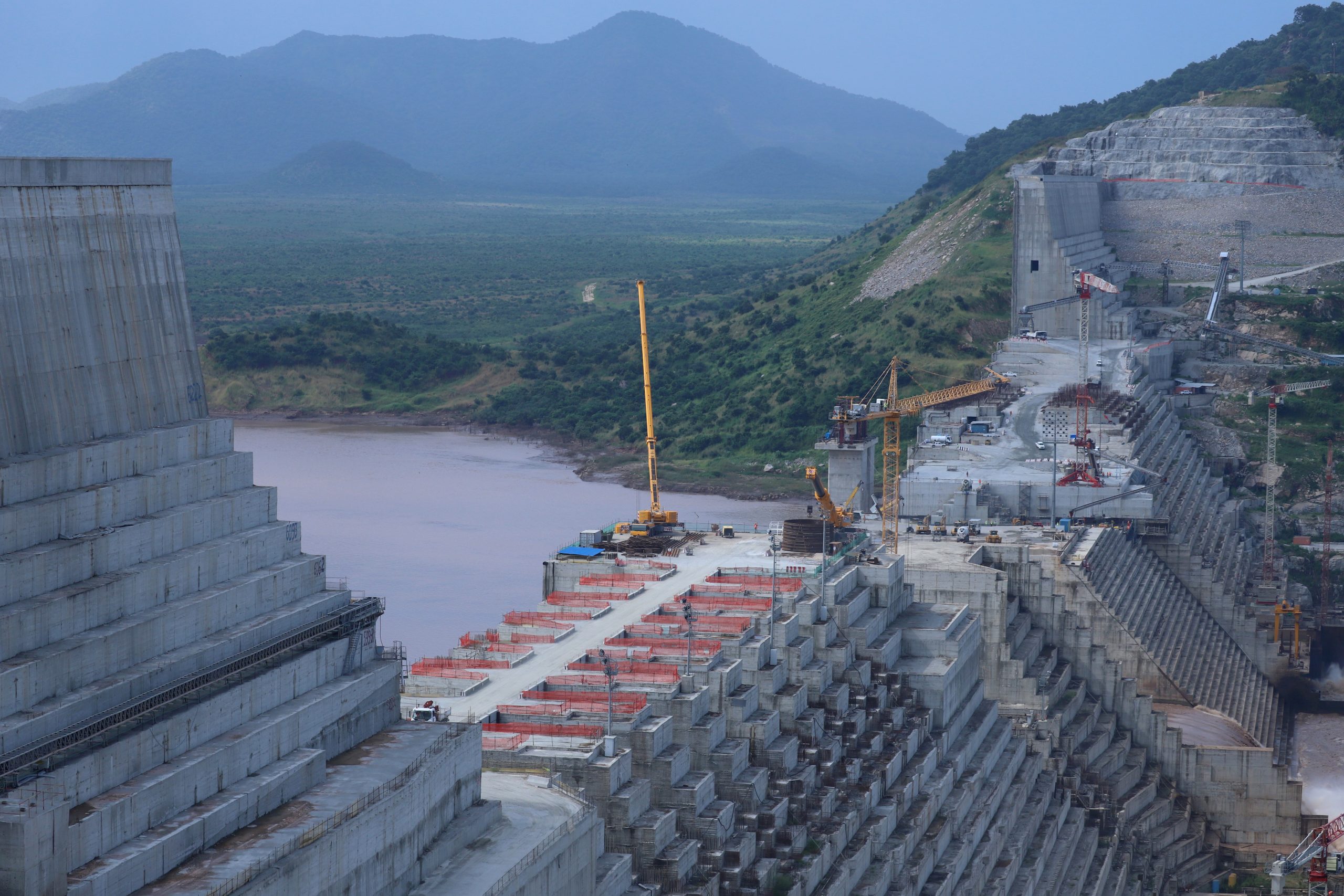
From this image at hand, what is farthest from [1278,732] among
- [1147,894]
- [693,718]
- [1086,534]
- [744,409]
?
[744,409]

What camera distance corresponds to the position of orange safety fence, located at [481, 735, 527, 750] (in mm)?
65688

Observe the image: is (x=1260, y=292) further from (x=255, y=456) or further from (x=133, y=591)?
(x=133, y=591)

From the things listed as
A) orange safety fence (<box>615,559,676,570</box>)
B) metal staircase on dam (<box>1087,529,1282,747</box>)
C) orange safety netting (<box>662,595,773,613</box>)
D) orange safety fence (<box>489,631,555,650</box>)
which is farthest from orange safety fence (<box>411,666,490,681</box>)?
metal staircase on dam (<box>1087,529,1282,747</box>)

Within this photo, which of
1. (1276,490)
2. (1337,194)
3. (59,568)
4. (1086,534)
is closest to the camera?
(59,568)

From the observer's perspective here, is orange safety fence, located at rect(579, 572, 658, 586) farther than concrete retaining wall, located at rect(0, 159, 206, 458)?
Yes

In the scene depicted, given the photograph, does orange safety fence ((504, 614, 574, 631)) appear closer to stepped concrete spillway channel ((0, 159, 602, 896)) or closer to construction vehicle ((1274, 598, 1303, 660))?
stepped concrete spillway channel ((0, 159, 602, 896))

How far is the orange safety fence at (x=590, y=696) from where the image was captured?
2763 inches

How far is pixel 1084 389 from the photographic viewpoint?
140 meters

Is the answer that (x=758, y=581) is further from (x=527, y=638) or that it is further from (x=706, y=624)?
(x=527, y=638)

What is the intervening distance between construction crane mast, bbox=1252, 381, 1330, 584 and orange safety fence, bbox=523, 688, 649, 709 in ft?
255

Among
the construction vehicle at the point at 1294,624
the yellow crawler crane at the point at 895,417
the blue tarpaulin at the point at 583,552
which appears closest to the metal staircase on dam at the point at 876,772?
the yellow crawler crane at the point at 895,417

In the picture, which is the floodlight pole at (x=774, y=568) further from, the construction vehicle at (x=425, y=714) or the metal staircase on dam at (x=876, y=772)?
the construction vehicle at (x=425, y=714)

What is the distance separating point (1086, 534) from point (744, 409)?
2617 inches

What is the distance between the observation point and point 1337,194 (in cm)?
19950
